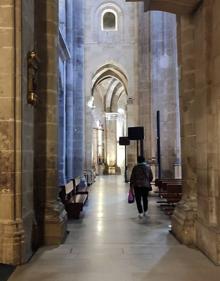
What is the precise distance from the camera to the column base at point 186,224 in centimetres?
743

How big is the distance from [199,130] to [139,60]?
19491mm

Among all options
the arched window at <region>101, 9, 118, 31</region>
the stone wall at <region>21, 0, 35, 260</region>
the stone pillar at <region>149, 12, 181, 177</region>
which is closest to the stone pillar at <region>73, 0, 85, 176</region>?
the stone pillar at <region>149, 12, 181, 177</region>

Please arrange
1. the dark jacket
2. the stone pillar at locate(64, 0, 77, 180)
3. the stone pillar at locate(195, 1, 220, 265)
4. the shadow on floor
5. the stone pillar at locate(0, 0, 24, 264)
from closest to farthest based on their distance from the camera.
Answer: the shadow on floor, the stone pillar at locate(0, 0, 24, 264), the stone pillar at locate(195, 1, 220, 265), the dark jacket, the stone pillar at locate(64, 0, 77, 180)

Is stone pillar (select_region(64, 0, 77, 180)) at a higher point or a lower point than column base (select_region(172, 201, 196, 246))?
higher

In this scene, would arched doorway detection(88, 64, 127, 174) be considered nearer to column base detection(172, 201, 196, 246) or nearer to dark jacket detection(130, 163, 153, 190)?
dark jacket detection(130, 163, 153, 190)

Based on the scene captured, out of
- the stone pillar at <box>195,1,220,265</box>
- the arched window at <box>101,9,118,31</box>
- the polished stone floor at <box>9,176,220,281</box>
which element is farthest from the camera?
the arched window at <box>101,9,118,31</box>

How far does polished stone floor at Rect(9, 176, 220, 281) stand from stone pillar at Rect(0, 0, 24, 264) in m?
0.58

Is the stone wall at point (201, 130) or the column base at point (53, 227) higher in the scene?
the stone wall at point (201, 130)

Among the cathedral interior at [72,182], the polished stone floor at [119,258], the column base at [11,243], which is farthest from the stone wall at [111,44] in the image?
the column base at [11,243]

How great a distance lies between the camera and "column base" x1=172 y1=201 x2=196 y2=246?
7430 mm

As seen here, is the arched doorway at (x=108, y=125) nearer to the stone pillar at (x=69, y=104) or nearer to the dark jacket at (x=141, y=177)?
the stone pillar at (x=69, y=104)

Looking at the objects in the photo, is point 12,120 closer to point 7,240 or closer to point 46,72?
point 7,240

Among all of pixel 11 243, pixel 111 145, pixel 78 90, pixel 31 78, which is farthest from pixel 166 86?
pixel 111 145

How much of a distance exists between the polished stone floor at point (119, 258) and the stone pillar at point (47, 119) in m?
0.86
